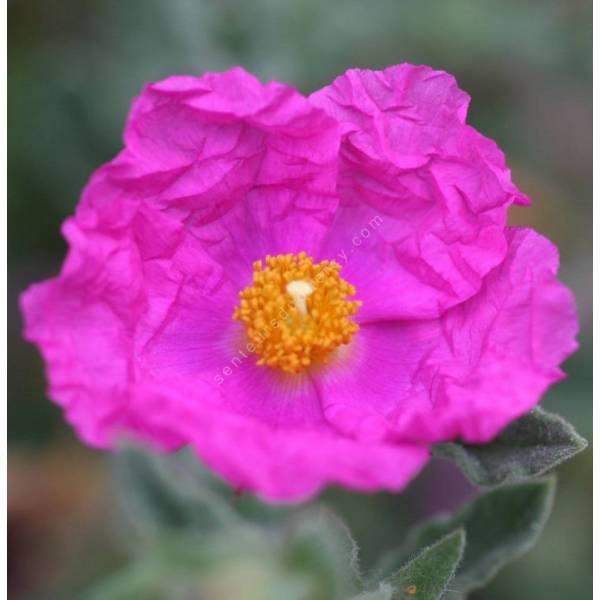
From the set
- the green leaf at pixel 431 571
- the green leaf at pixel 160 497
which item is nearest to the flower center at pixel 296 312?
the green leaf at pixel 431 571

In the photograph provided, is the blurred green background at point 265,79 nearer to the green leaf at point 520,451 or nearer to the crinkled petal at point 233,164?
the crinkled petal at point 233,164

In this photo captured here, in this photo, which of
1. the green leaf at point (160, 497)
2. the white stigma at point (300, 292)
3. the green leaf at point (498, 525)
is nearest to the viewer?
the green leaf at point (160, 497)

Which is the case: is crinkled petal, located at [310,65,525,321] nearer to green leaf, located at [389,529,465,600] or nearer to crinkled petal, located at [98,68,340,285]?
crinkled petal, located at [98,68,340,285]

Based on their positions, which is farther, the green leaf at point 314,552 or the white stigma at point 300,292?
the white stigma at point 300,292

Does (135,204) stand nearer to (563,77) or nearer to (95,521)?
(95,521)

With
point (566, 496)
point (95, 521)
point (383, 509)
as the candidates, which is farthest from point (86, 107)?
point (566, 496)
